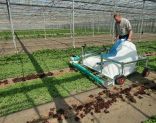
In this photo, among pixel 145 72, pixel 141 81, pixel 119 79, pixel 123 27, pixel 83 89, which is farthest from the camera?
pixel 123 27

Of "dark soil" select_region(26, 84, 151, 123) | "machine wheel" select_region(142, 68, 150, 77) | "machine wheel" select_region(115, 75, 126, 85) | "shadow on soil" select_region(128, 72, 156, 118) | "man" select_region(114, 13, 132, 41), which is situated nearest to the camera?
"dark soil" select_region(26, 84, 151, 123)

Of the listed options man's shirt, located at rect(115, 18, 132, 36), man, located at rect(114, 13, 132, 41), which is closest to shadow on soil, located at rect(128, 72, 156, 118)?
man, located at rect(114, 13, 132, 41)

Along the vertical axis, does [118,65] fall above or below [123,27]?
below

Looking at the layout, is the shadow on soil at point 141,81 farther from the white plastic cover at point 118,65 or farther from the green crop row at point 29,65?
the green crop row at point 29,65

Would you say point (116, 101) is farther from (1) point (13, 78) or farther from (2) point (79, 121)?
(1) point (13, 78)

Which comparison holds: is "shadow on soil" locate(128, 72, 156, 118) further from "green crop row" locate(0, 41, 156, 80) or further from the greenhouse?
"green crop row" locate(0, 41, 156, 80)

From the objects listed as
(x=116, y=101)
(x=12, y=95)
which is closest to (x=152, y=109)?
(x=116, y=101)

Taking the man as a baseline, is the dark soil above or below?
below

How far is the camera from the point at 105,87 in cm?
541

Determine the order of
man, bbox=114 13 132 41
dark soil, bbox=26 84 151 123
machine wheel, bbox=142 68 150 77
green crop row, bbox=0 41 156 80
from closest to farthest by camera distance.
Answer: dark soil, bbox=26 84 151 123 → machine wheel, bbox=142 68 150 77 → man, bbox=114 13 132 41 → green crop row, bbox=0 41 156 80

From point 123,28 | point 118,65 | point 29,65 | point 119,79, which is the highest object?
point 123,28

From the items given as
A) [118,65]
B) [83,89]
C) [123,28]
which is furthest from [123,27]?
[83,89]

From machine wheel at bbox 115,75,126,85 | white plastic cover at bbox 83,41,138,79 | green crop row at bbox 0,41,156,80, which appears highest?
white plastic cover at bbox 83,41,138,79

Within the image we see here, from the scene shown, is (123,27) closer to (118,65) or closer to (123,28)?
Answer: (123,28)
